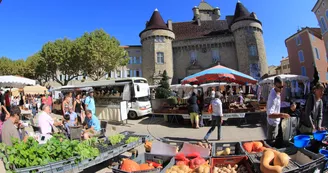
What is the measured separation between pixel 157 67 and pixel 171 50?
4878mm

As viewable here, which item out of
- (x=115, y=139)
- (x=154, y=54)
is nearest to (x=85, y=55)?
(x=154, y=54)

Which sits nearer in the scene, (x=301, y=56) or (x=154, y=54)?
(x=301, y=56)

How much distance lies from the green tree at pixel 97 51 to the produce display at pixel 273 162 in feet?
93.8

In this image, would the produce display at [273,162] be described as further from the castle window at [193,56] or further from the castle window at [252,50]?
the castle window at [193,56]

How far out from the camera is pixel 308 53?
89.8 ft

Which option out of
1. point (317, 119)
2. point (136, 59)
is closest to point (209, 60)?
point (136, 59)

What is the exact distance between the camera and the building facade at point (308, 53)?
2694 centimetres

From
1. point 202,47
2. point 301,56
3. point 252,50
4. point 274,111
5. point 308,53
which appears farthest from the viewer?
point 202,47

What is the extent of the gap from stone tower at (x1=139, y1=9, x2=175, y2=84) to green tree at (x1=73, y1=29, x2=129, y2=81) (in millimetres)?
7117

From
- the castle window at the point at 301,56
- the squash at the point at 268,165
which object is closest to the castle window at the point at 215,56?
the castle window at the point at 301,56

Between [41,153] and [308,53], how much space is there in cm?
3336

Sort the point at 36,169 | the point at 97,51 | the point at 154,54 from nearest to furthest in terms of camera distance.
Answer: the point at 36,169 < the point at 97,51 < the point at 154,54

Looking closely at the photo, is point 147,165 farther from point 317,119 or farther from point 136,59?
point 136,59

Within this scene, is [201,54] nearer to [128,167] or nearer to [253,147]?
[253,147]
